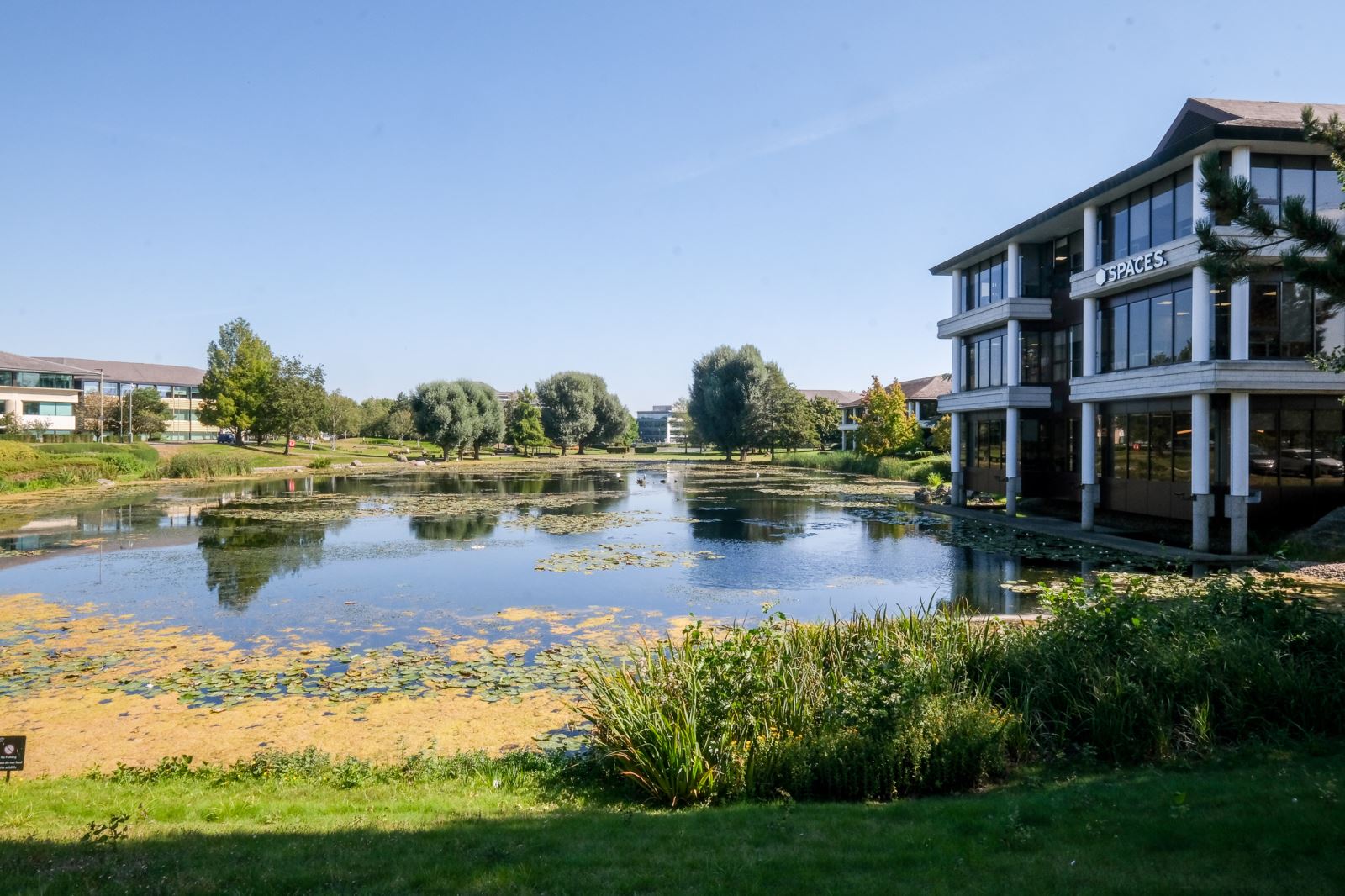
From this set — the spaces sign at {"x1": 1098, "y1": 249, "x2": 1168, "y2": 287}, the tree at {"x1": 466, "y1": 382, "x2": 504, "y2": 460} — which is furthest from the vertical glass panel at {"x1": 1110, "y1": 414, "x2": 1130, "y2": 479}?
the tree at {"x1": 466, "y1": 382, "x2": 504, "y2": 460}

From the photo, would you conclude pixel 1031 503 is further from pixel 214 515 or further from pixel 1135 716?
pixel 214 515

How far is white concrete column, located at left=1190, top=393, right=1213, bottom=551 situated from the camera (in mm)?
20547

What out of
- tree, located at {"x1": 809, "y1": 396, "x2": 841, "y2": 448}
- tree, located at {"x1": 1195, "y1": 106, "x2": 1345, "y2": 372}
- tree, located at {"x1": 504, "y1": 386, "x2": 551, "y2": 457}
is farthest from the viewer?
tree, located at {"x1": 504, "y1": 386, "x2": 551, "y2": 457}

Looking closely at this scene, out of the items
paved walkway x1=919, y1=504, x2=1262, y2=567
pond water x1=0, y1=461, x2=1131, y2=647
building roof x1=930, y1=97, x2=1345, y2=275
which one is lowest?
pond water x1=0, y1=461, x2=1131, y2=647

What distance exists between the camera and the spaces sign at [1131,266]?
2177 centimetres

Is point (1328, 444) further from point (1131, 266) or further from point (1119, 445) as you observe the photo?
point (1131, 266)

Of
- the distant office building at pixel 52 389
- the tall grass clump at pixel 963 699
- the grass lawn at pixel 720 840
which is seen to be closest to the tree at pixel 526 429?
the distant office building at pixel 52 389

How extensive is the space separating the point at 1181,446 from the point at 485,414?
70.3m

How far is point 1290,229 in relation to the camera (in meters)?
8.55

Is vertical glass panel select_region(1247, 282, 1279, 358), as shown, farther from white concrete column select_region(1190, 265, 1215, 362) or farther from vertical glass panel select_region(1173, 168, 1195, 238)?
vertical glass panel select_region(1173, 168, 1195, 238)

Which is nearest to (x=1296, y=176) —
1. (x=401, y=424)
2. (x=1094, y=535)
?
(x=1094, y=535)

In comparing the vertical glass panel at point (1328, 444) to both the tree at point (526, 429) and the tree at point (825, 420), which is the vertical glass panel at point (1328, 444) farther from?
the tree at point (526, 429)

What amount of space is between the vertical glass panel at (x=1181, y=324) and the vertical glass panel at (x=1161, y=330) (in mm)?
157

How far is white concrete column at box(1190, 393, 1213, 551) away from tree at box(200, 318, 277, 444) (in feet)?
242
